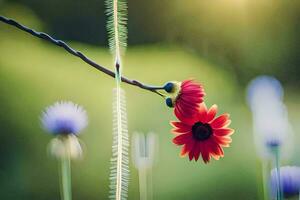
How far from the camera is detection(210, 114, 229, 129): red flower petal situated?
1037 millimetres

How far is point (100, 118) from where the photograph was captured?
3.40 feet

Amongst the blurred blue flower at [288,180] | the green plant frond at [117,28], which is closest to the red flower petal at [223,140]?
the blurred blue flower at [288,180]

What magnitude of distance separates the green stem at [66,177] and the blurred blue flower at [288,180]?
43 cm

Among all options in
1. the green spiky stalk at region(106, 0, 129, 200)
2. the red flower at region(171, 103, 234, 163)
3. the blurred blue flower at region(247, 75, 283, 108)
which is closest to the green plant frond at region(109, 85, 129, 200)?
the green spiky stalk at region(106, 0, 129, 200)

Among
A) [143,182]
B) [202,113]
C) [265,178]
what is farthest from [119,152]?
[265,178]

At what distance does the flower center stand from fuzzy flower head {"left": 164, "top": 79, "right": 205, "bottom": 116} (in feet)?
0.10

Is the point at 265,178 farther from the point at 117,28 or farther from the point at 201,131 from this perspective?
the point at 117,28

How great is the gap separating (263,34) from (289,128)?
21 centimetres

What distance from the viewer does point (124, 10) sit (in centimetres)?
105

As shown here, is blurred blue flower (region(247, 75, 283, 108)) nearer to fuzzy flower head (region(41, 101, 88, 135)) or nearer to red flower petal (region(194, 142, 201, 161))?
red flower petal (region(194, 142, 201, 161))

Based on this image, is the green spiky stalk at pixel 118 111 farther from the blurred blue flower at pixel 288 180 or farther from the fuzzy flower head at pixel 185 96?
the blurred blue flower at pixel 288 180

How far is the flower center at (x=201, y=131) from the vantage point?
1.04 m

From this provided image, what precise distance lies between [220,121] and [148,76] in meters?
0.18

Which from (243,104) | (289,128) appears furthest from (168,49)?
(289,128)
